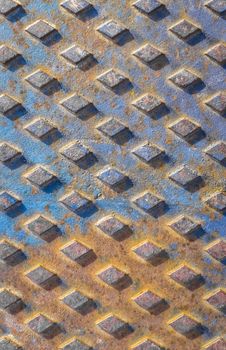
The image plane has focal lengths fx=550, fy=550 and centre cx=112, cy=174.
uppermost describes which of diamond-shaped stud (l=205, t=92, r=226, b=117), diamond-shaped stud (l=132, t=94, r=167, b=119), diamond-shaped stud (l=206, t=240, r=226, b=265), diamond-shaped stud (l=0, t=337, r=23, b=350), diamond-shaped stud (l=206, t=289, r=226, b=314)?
diamond-shaped stud (l=205, t=92, r=226, b=117)

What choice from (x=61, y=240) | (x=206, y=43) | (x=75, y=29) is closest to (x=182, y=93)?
(x=206, y=43)

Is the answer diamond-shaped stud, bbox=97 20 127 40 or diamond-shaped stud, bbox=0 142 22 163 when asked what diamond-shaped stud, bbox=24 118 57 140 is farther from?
diamond-shaped stud, bbox=97 20 127 40

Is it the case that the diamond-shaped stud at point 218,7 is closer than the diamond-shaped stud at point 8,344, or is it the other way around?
the diamond-shaped stud at point 218,7

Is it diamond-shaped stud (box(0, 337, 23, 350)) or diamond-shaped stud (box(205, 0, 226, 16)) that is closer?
diamond-shaped stud (box(205, 0, 226, 16))

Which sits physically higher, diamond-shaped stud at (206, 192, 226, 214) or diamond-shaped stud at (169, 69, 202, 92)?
diamond-shaped stud at (169, 69, 202, 92)

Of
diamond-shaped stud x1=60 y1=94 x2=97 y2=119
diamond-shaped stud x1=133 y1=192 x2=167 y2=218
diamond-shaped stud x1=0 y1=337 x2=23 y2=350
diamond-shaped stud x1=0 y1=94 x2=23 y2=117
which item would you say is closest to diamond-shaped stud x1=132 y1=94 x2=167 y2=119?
diamond-shaped stud x1=60 y1=94 x2=97 y2=119

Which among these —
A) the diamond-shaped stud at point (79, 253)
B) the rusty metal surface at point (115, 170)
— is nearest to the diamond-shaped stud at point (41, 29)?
the rusty metal surface at point (115, 170)

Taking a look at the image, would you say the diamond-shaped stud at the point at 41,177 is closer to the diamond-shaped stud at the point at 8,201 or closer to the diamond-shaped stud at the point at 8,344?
the diamond-shaped stud at the point at 8,201
